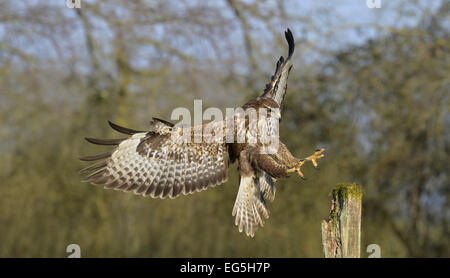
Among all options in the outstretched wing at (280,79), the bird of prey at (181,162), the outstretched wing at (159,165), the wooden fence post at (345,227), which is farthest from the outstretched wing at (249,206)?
the wooden fence post at (345,227)

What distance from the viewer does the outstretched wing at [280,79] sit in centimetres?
474

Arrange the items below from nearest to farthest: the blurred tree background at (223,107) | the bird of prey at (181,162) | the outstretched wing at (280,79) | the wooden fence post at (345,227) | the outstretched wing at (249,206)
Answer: the wooden fence post at (345,227), the bird of prey at (181,162), the outstretched wing at (249,206), the outstretched wing at (280,79), the blurred tree background at (223,107)

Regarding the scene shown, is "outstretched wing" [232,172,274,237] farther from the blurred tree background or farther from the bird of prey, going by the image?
the blurred tree background

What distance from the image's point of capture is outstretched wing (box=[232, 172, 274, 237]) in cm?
452

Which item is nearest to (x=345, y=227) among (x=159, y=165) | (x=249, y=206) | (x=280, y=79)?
(x=249, y=206)

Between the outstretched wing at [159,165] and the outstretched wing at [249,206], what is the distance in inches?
8.8

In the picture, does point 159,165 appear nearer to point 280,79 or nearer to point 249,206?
point 249,206

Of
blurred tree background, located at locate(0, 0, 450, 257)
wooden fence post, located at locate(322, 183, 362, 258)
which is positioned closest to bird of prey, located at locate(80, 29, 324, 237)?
wooden fence post, located at locate(322, 183, 362, 258)

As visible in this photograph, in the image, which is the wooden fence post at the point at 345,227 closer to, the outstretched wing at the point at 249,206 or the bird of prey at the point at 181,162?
the bird of prey at the point at 181,162

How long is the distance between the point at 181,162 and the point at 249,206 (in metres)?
0.69

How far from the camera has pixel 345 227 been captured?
337cm

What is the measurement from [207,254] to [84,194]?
2.53m

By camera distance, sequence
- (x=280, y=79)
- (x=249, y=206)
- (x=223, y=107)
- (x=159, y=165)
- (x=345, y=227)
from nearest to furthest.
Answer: (x=345, y=227)
(x=159, y=165)
(x=249, y=206)
(x=280, y=79)
(x=223, y=107)

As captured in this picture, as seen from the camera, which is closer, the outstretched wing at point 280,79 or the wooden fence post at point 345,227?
the wooden fence post at point 345,227
